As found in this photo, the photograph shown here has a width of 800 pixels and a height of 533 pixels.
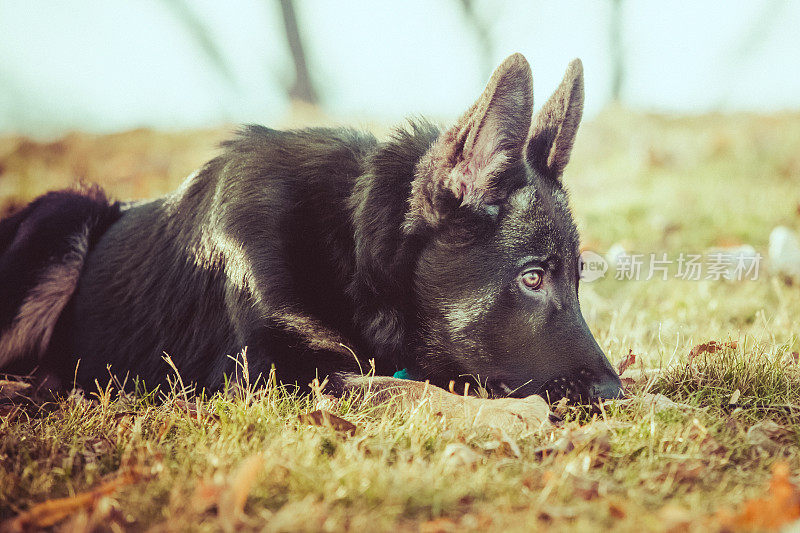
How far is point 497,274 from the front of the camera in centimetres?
296

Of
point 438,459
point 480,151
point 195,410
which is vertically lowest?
point 195,410

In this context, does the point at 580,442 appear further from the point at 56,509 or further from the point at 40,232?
the point at 40,232

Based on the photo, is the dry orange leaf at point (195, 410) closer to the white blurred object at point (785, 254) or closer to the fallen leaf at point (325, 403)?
the fallen leaf at point (325, 403)

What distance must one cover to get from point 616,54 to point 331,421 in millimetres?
14403

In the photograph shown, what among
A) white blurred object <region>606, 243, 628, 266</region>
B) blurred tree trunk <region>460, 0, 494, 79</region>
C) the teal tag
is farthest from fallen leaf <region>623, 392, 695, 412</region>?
blurred tree trunk <region>460, 0, 494, 79</region>

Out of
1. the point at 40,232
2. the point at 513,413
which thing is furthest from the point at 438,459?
the point at 40,232

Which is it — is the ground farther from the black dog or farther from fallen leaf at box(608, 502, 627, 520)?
the black dog

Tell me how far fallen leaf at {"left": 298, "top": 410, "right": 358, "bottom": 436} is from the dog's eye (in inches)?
42.7

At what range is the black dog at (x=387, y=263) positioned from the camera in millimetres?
2932

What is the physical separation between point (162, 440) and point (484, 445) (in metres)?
Answer: 1.26

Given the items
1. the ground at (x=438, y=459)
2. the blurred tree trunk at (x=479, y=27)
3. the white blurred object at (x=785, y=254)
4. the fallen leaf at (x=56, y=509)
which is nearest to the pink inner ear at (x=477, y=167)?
the ground at (x=438, y=459)

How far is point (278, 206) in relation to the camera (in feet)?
10.3

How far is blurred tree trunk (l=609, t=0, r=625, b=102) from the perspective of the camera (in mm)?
13641

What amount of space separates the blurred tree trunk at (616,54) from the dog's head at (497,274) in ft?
40.3
